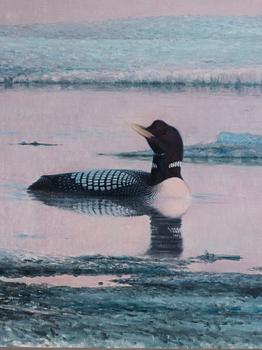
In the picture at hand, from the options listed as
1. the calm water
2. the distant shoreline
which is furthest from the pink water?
the distant shoreline

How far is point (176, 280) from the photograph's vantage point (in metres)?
2.23

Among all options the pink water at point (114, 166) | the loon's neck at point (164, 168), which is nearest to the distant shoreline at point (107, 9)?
the pink water at point (114, 166)

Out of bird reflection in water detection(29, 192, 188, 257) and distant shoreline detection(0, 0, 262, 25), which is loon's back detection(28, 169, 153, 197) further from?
distant shoreline detection(0, 0, 262, 25)

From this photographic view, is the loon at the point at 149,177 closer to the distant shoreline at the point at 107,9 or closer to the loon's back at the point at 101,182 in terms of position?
the loon's back at the point at 101,182

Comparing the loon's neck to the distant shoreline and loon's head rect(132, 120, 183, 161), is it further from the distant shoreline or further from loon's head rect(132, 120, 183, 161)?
the distant shoreline

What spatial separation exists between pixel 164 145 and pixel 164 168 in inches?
2.0

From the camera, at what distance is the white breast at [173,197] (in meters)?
2.26

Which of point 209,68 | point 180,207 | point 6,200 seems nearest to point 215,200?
point 180,207

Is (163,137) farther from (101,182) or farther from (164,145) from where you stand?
(101,182)

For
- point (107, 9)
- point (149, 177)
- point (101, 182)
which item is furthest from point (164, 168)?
point (107, 9)

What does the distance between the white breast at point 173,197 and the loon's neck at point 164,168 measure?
0.01 meters

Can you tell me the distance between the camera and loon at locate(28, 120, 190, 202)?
2268 millimetres

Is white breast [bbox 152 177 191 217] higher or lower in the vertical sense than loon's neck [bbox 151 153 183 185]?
lower

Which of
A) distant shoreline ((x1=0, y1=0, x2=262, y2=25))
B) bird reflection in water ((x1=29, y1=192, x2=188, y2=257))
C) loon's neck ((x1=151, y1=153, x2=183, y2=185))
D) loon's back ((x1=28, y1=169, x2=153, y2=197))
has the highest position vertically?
distant shoreline ((x1=0, y1=0, x2=262, y2=25))
